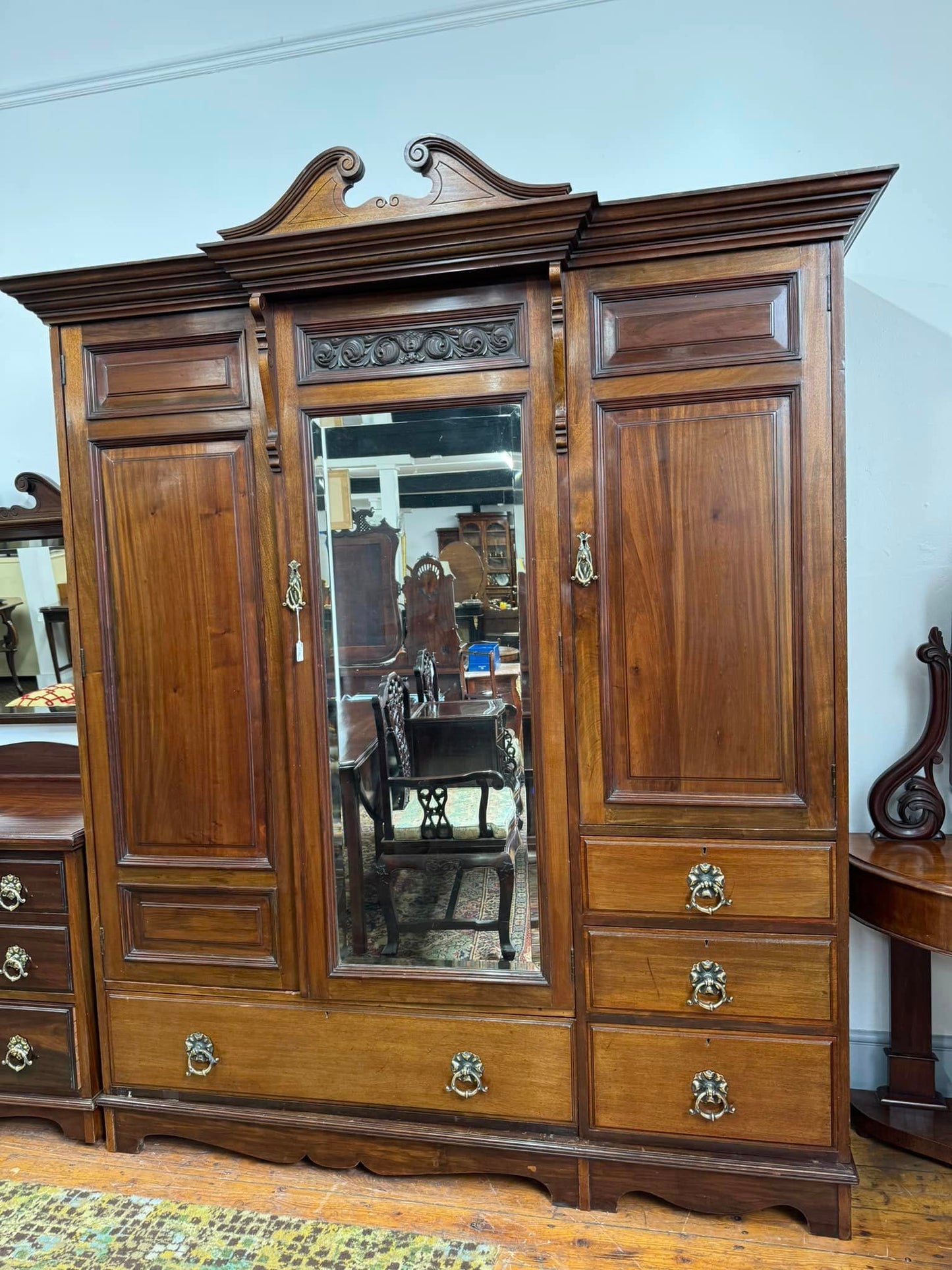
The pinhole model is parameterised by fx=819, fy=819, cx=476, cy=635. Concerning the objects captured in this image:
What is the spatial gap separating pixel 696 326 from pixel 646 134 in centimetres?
89

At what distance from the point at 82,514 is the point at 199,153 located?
1276 mm

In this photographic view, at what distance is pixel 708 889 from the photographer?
Answer: 1.73 m

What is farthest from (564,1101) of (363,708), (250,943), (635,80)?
(635,80)

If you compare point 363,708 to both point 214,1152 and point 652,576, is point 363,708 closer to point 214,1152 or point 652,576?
point 652,576

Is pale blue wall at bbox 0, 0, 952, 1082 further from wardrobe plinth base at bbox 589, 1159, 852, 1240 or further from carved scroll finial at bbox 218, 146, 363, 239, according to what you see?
carved scroll finial at bbox 218, 146, 363, 239

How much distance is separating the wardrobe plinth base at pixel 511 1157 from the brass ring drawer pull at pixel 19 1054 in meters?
0.23

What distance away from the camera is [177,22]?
2443mm

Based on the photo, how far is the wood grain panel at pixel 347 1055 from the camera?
1.83m

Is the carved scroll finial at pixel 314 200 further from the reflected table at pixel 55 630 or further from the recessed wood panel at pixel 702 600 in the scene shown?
the reflected table at pixel 55 630

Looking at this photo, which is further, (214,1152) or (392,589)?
(214,1152)

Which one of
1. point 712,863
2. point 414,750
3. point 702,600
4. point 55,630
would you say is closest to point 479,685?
point 414,750

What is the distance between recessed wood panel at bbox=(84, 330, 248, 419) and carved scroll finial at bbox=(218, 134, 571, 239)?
26 centimetres

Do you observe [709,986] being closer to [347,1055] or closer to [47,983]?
[347,1055]

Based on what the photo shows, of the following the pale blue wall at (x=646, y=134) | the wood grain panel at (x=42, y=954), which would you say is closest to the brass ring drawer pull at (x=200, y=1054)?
the wood grain panel at (x=42, y=954)
